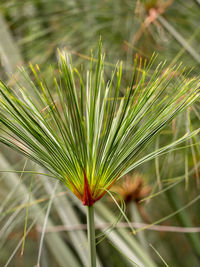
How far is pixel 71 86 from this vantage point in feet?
0.83

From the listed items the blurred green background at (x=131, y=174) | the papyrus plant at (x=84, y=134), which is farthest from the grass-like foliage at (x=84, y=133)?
the blurred green background at (x=131, y=174)

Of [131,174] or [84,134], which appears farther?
[131,174]

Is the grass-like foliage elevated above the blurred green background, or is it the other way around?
the blurred green background

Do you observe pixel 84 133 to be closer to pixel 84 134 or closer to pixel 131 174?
pixel 84 134

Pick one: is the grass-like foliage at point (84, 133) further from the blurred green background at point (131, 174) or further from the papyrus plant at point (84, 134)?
the blurred green background at point (131, 174)

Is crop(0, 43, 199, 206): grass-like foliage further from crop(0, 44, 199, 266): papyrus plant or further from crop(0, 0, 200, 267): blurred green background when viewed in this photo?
crop(0, 0, 200, 267): blurred green background

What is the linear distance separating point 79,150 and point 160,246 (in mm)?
1029

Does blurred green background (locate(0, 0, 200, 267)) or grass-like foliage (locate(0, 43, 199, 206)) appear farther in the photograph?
blurred green background (locate(0, 0, 200, 267))

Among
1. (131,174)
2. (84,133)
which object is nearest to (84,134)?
(84,133)

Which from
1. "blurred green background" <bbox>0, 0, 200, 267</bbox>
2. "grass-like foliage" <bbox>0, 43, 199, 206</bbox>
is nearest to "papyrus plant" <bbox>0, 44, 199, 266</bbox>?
"grass-like foliage" <bbox>0, 43, 199, 206</bbox>

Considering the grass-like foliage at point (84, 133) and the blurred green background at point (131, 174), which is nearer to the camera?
the grass-like foliage at point (84, 133)

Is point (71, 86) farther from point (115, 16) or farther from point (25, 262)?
point (25, 262)

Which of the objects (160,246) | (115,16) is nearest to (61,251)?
(115,16)

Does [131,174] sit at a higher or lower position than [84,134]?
higher
